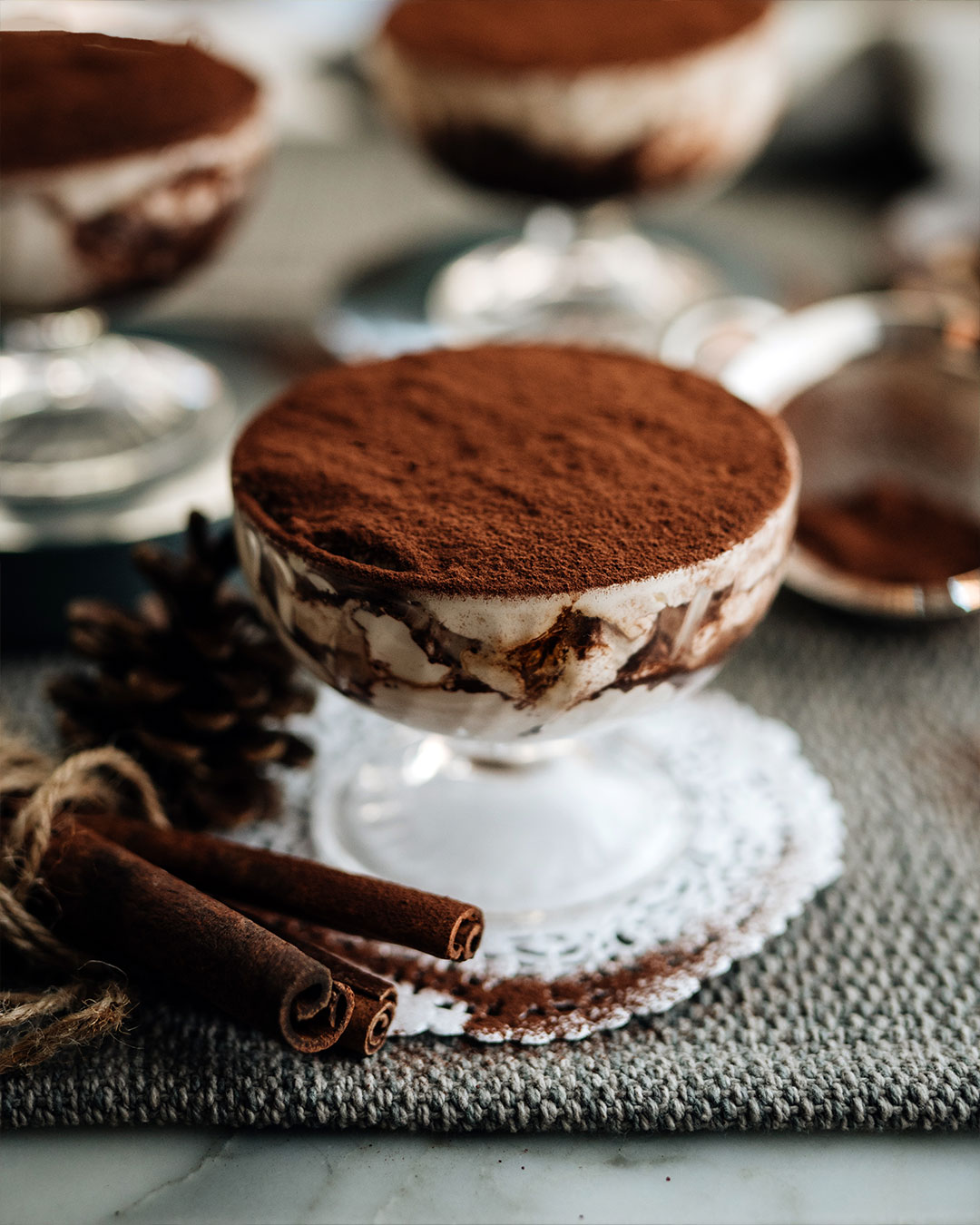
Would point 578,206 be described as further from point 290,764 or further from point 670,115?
point 290,764

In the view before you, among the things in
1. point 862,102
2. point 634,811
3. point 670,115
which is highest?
point 670,115

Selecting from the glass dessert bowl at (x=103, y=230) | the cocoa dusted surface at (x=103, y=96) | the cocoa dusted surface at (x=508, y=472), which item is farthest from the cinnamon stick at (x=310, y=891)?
the cocoa dusted surface at (x=103, y=96)

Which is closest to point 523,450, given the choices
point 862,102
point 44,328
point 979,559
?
point 979,559

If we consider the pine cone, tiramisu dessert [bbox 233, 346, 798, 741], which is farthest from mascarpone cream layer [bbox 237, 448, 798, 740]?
the pine cone

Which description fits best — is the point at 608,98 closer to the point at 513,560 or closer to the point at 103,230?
the point at 103,230

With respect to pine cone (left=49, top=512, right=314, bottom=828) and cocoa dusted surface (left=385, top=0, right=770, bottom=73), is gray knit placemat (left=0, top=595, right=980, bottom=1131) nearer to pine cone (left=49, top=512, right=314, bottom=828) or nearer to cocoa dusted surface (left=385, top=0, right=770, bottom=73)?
pine cone (left=49, top=512, right=314, bottom=828)

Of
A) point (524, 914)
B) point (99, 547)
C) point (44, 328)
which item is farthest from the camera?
point (44, 328)
